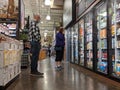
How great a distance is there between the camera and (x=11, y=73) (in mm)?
4816

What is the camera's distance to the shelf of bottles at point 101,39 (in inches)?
251

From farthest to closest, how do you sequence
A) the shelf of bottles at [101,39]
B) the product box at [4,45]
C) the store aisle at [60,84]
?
the shelf of bottles at [101,39] → the store aisle at [60,84] → the product box at [4,45]

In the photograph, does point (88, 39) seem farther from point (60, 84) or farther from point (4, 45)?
point (4, 45)

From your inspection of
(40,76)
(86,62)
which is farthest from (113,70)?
(86,62)

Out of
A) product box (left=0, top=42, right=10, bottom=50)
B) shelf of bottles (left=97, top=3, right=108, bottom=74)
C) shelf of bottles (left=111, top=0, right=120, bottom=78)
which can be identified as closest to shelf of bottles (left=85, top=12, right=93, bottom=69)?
shelf of bottles (left=97, top=3, right=108, bottom=74)

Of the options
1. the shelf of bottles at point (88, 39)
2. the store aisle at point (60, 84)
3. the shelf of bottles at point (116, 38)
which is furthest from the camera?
the shelf of bottles at point (88, 39)

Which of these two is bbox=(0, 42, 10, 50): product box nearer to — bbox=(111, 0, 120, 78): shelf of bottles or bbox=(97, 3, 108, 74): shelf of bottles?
bbox=(111, 0, 120, 78): shelf of bottles

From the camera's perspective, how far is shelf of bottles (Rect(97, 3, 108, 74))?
A: 6363mm

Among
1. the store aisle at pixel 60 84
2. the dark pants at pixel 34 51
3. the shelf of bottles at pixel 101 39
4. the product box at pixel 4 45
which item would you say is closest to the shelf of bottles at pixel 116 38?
the store aisle at pixel 60 84

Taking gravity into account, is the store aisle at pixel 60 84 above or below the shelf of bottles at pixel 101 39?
below

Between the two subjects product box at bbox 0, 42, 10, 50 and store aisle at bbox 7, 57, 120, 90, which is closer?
product box at bbox 0, 42, 10, 50

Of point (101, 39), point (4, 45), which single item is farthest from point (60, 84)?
point (101, 39)

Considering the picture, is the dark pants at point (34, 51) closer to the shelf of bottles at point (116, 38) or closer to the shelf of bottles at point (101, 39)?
the shelf of bottles at point (101, 39)

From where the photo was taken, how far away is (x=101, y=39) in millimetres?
6660
